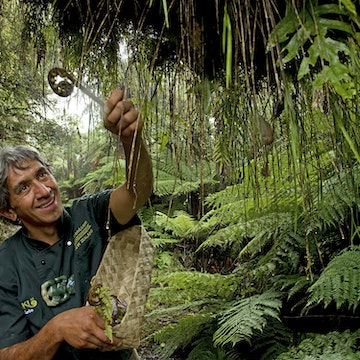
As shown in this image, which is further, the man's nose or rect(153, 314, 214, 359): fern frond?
rect(153, 314, 214, 359): fern frond

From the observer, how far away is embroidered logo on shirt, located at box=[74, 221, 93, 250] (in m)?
1.71

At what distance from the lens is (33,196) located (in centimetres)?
172

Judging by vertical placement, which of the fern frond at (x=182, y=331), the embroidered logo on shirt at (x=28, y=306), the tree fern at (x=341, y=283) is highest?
the embroidered logo on shirt at (x=28, y=306)

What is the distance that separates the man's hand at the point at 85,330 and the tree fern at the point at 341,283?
1.11 m

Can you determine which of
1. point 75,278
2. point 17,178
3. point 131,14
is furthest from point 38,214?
point 131,14

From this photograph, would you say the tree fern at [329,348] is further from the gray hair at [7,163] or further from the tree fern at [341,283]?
the gray hair at [7,163]

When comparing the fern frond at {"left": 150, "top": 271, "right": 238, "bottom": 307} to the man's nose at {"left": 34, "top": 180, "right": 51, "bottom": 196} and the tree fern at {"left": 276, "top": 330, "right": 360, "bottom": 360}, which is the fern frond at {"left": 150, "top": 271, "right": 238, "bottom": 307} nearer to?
the tree fern at {"left": 276, "top": 330, "right": 360, "bottom": 360}

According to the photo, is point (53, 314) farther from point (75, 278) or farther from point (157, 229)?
point (157, 229)

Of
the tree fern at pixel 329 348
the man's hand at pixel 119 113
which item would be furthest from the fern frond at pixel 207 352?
the man's hand at pixel 119 113

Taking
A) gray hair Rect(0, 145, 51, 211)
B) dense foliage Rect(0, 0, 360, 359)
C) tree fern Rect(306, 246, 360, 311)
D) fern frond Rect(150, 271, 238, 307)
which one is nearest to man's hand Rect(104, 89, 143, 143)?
dense foliage Rect(0, 0, 360, 359)

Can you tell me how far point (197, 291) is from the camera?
3.34 metres

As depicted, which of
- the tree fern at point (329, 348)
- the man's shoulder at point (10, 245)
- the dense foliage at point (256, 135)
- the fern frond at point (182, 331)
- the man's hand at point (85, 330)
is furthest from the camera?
the fern frond at point (182, 331)

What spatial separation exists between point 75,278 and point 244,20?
43.9 inches

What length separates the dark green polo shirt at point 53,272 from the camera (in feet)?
5.11
